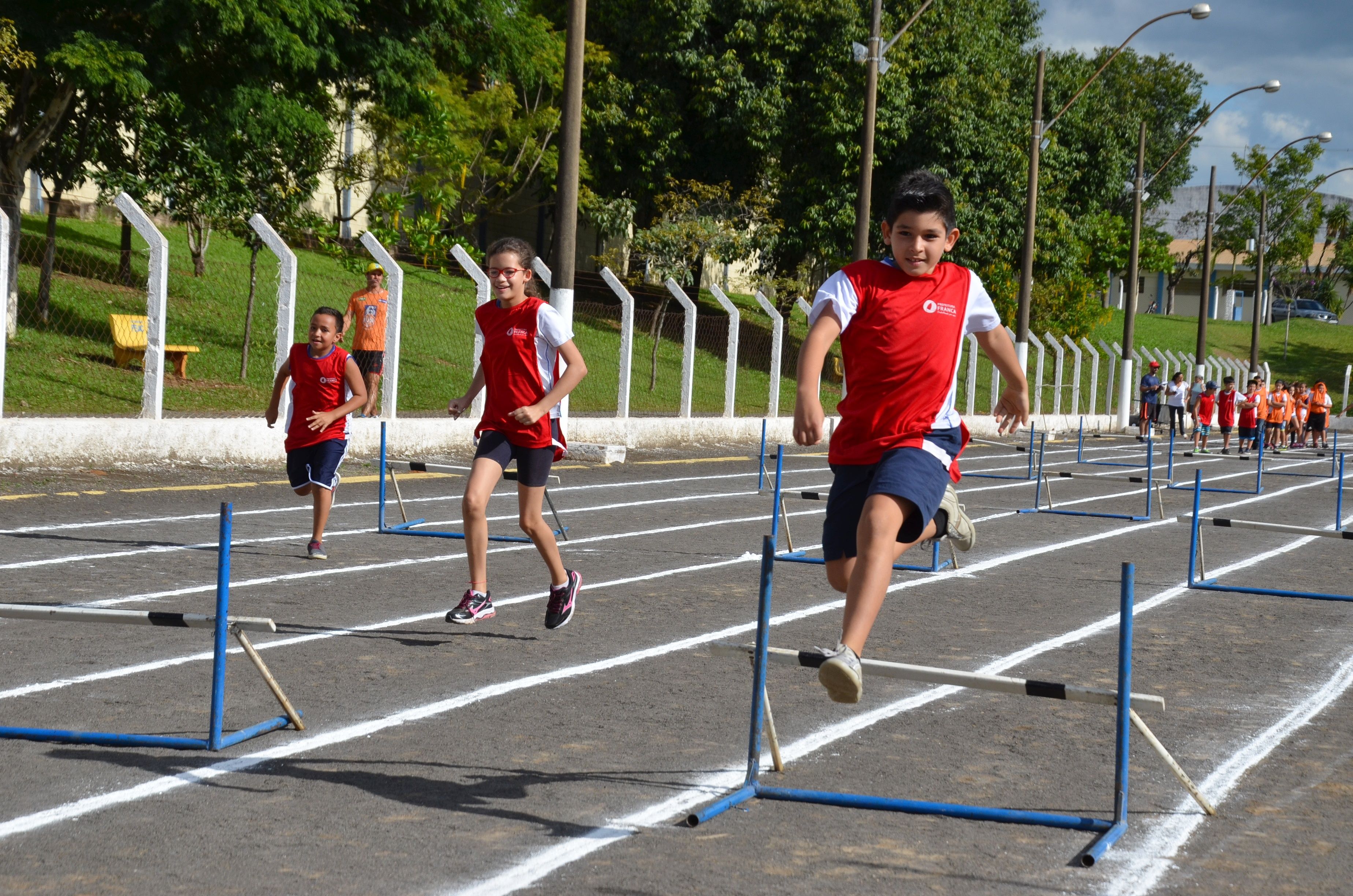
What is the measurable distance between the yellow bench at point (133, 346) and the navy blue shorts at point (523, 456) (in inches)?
505

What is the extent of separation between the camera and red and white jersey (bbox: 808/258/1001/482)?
192 inches

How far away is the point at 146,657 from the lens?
6.62m

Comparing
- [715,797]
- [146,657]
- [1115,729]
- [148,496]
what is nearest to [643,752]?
[715,797]

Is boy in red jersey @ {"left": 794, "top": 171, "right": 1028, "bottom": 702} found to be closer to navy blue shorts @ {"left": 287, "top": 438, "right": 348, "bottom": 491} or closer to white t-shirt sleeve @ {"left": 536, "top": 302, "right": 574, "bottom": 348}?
white t-shirt sleeve @ {"left": 536, "top": 302, "right": 574, "bottom": 348}

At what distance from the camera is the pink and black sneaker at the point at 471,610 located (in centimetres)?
744

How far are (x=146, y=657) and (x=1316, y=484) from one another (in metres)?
21.2

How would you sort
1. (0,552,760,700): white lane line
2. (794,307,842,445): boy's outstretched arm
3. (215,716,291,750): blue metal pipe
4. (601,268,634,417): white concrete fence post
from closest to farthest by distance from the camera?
(794,307,842,445): boy's outstretched arm, (215,716,291,750): blue metal pipe, (0,552,760,700): white lane line, (601,268,634,417): white concrete fence post

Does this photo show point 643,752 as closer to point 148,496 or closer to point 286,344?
point 148,496

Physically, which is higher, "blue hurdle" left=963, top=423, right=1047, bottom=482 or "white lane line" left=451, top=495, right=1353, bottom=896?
"blue hurdle" left=963, top=423, right=1047, bottom=482

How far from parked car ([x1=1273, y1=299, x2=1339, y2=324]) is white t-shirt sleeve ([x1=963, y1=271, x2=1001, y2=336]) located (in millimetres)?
97231

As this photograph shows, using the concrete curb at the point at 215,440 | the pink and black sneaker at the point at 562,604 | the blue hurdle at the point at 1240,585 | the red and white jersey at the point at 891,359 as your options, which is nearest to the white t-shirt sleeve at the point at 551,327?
the pink and black sneaker at the point at 562,604

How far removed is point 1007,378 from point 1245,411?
32.7 metres

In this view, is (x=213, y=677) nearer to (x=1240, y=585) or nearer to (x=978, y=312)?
(x=978, y=312)

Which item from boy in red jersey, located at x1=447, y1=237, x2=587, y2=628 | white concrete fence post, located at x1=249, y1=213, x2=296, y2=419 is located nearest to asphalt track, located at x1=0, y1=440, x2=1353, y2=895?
boy in red jersey, located at x1=447, y1=237, x2=587, y2=628
